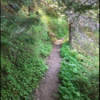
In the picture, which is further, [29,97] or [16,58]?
[16,58]

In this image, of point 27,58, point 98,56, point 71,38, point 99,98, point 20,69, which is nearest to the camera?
point 99,98

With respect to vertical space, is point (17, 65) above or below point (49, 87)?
above

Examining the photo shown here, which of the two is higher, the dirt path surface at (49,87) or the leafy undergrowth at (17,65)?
the leafy undergrowth at (17,65)

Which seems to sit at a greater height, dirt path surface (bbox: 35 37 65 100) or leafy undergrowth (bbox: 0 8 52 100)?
leafy undergrowth (bbox: 0 8 52 100)

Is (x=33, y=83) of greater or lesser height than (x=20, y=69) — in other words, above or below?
below

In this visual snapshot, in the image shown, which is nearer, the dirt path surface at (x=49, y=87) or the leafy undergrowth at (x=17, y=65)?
the leafy undergrowth at (x=17, y=65)

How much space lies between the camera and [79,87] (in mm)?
4668

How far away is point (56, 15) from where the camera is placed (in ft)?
29.5

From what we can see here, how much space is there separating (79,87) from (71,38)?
838cm

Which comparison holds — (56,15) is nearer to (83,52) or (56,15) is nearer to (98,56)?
(83,52)

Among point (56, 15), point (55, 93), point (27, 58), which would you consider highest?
point (56, 15)

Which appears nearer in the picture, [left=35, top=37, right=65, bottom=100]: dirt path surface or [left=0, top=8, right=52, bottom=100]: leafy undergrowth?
[left=0, top=8, right=52, bottom=100]: leafy undergrowth

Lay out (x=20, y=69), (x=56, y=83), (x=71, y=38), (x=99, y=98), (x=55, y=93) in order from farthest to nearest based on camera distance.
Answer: (x=71, y=38) → (x=56, y=83) → (x=20, y=69) → (x=55, y=93) → (x=99, y=98)

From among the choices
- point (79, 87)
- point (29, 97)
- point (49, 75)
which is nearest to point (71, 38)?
point (49, 75)
